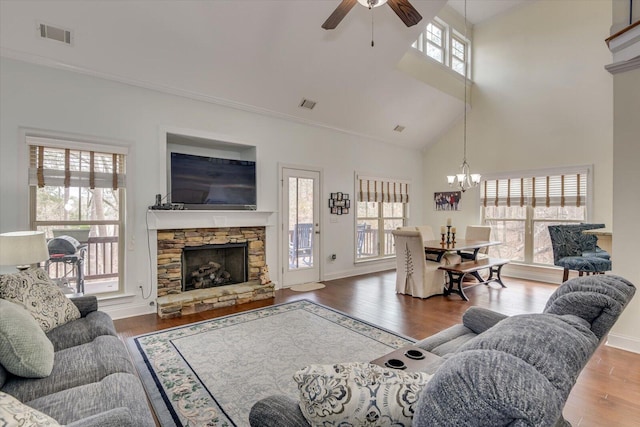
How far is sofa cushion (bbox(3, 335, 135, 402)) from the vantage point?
1.60m

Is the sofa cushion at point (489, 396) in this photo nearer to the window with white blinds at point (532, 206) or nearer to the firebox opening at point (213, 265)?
the firebox opening at point (213, 265)

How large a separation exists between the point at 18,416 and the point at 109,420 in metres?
0.33

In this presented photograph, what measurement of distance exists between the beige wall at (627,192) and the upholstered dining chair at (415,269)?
85.3 inches

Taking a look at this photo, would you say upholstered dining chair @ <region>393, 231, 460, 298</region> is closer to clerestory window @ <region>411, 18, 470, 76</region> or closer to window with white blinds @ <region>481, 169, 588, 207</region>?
window with white blinds @ <region>481, 169, 588, 207</region>

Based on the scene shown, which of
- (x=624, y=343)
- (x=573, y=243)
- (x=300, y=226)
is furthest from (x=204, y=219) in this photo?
(x=573, y=243)

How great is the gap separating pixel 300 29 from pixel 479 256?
16.9 feet

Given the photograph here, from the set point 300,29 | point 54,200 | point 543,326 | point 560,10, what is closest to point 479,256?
point 560,10

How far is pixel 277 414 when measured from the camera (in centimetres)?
112

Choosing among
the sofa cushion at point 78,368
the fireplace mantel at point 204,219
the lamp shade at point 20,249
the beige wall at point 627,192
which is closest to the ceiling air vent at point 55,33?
the fireplace mantel at point 204,219

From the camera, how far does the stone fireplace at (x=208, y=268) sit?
4262 millimetres

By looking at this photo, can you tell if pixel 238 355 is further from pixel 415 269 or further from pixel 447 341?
pixel 415 269

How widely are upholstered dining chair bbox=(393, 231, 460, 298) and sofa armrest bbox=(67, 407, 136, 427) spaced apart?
4.14 m

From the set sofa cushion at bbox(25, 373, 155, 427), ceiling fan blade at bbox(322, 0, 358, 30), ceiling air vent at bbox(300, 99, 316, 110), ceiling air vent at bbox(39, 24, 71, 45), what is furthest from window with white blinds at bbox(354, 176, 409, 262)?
sofa cushion at bbox(25, 373, 155, 427)

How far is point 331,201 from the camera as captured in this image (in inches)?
243
